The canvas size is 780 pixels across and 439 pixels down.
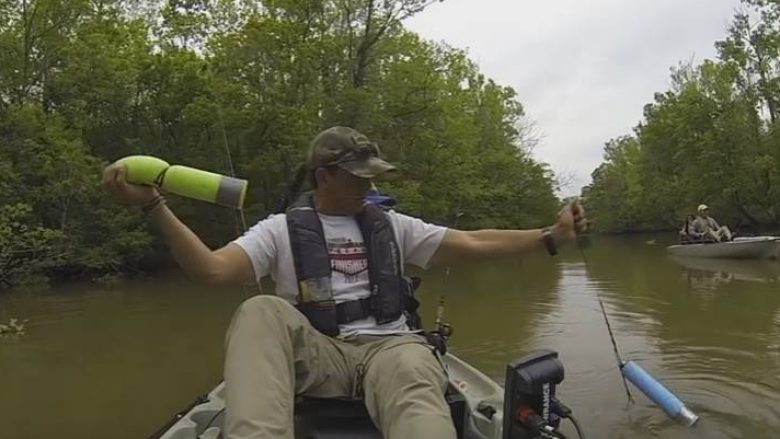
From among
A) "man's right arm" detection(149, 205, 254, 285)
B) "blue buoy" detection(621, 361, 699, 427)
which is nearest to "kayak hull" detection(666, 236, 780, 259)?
"blue buoy" detection(621, 361, 699, 427)

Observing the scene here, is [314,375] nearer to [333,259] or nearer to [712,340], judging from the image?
[333,259]

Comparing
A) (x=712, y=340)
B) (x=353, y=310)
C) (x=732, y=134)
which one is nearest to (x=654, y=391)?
(x=353, y=310)

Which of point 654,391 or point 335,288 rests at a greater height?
point 335,288

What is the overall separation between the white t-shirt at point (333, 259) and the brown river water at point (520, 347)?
1732 mm

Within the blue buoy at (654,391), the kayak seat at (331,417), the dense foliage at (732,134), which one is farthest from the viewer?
the dense foliage at (732,134)

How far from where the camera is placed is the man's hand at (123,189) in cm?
252

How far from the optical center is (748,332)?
849 cm

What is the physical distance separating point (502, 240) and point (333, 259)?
0.69 metres

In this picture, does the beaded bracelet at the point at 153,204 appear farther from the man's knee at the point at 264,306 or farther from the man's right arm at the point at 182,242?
the man's knee at the point at 264,306

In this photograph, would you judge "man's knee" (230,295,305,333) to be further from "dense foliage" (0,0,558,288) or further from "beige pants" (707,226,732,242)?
"beige pants" (707,226,732,242)

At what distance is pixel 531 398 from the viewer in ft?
8.56

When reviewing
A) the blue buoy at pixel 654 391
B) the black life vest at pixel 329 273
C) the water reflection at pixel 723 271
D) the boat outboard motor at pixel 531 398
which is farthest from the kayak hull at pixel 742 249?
the boat outboard motor at pixel 531 398

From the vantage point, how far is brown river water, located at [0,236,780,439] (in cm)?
570

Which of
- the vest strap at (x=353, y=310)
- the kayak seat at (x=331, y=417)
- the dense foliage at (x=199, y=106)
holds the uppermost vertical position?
the dense foliage at (x=199, y=106)
